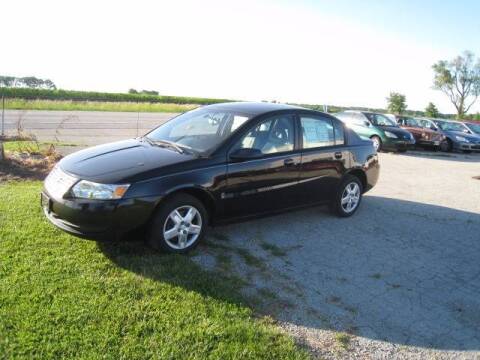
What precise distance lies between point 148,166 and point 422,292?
302cm

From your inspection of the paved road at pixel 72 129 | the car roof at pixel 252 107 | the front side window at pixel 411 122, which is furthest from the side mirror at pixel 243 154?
the front side window at pixel 411 122

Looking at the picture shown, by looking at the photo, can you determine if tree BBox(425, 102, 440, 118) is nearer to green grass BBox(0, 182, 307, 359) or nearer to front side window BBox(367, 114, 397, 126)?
front side window BBox(367, 114, 397, 126)

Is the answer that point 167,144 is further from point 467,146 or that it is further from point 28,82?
point 28,82

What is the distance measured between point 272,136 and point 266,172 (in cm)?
50

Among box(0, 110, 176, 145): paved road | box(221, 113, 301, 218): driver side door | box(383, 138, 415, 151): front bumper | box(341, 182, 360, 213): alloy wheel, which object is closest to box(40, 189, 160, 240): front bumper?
box(221, 113, 301, 218): driver side door

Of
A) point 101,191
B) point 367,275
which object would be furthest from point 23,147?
point 367,275

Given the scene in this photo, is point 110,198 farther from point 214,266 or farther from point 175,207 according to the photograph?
point 214,266

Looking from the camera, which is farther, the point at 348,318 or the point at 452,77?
the point at 452,77

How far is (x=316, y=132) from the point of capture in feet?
19.7

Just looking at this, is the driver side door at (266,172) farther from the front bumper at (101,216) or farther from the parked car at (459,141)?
the parked car at (459,141)

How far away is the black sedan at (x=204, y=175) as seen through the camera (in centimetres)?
410

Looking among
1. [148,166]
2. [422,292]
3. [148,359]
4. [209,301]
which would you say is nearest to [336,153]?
[422,292]

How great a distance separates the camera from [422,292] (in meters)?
4.24

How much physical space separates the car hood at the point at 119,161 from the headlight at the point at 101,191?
60 mm
